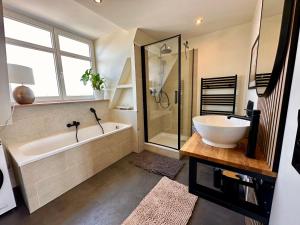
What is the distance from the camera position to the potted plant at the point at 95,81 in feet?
9.19

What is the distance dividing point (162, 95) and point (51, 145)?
7.89 feet

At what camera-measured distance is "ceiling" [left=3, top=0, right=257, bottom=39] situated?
70.7 inches

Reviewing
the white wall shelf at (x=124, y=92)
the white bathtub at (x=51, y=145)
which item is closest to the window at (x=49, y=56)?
the white wall shelf at (x=124, y=92)

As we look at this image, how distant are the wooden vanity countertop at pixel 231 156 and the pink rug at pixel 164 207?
3.02ft

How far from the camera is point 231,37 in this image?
2.47 metres

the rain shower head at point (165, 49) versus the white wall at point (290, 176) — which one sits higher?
the rain shower head at point (165, 49)

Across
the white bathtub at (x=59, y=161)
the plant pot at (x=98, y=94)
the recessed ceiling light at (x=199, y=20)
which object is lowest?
the white bathtub at (x=59, y=161)

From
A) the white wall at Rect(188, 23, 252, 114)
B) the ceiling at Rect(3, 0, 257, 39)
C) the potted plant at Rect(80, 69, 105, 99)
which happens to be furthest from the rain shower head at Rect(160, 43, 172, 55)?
the potted plant at Rect(80, 69, 105, 99)

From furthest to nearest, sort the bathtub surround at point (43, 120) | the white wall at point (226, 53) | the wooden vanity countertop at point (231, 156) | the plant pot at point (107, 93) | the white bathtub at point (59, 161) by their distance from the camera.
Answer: the plant pot at point (107, 93) < the white wall at point (226, 53) < the bathtub surround at point (43, 120) < the white bathtub at point (59, 161) < the wooden vanity countertop at point (231, 156)

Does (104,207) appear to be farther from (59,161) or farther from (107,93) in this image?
(107,93)

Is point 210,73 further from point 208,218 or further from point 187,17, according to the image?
point 208,218

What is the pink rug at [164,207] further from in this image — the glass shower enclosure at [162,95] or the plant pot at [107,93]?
the plant pot at [107,93]

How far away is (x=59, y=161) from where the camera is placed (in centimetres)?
172

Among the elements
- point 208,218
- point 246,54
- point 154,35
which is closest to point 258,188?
point 208,218
